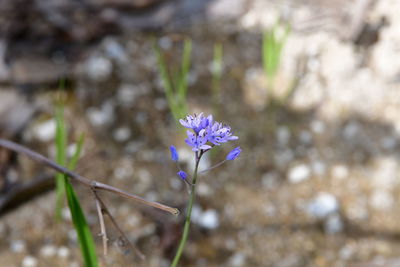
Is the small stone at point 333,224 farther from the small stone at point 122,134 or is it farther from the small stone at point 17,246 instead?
the small stone at point 17,246

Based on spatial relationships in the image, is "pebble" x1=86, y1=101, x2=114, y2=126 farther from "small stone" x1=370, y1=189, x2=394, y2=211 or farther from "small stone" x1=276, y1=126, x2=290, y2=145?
"small stone" x1=370, y1=189, x2=394, y2=211

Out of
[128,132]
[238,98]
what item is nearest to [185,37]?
[238,98]

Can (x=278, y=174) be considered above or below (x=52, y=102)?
below

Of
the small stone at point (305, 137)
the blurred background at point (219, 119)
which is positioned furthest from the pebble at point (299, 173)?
the small stone at point (305, 137)

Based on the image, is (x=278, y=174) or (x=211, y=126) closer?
(x=211, y=126)

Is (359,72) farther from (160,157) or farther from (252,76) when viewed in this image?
(160,157)

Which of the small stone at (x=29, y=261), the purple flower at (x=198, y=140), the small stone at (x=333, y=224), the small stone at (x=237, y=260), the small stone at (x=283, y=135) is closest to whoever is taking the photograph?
the purple flower at (x=198, y=140)

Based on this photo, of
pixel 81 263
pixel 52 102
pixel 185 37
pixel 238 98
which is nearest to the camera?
pixel 81 263

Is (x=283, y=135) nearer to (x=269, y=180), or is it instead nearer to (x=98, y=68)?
(x=269, y=180)
